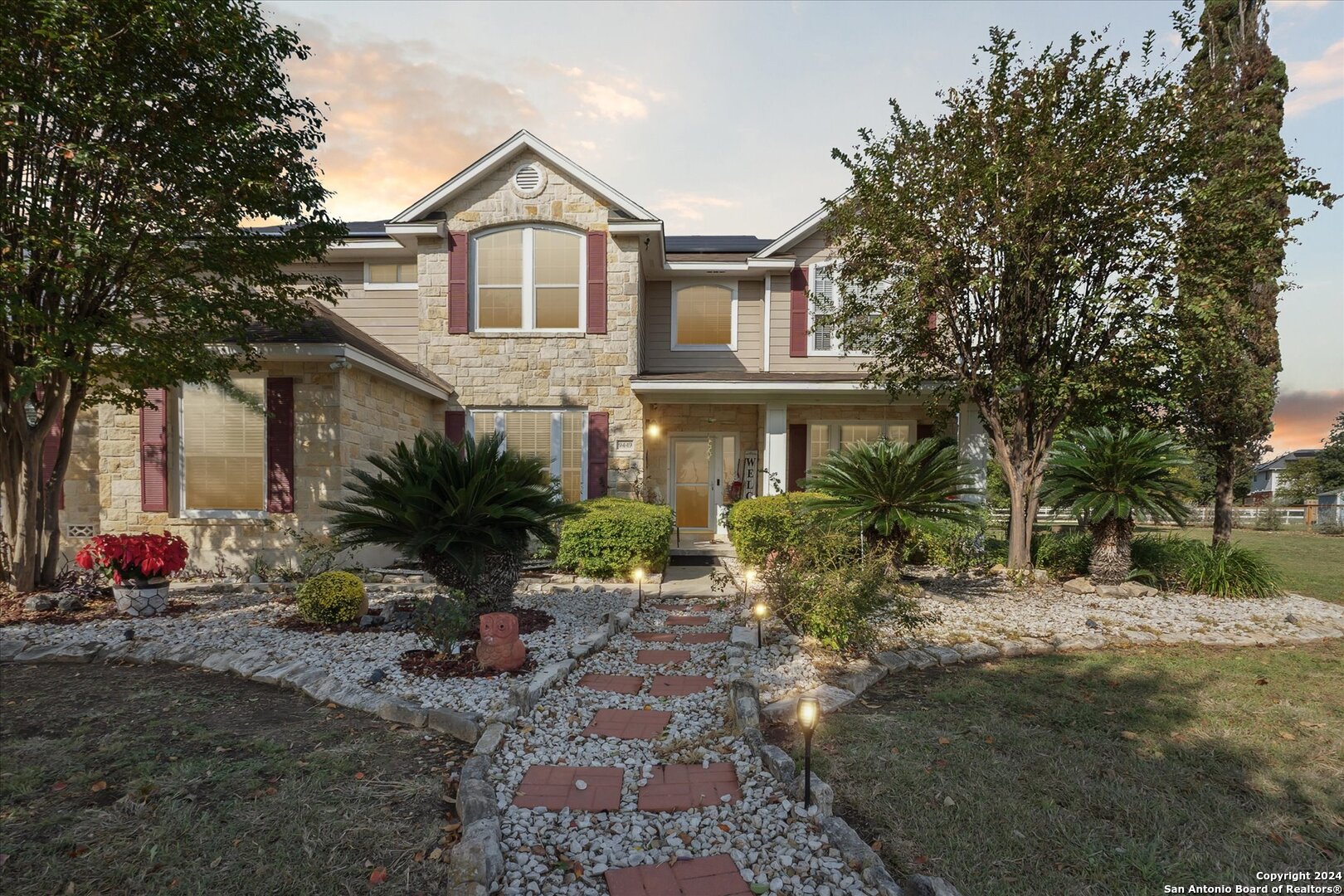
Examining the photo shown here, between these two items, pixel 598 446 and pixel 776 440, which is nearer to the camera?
pixel 598 446

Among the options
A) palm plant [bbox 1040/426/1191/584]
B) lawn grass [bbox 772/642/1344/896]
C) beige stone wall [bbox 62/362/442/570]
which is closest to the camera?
lawn grass [bbox 772/642/1344/896]

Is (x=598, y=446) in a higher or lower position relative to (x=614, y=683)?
higher

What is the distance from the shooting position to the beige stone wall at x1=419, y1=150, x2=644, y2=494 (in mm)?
10422

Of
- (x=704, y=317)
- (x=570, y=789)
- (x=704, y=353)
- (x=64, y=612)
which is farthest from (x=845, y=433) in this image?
(x=64, y=612)

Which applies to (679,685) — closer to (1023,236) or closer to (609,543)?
(609,543)

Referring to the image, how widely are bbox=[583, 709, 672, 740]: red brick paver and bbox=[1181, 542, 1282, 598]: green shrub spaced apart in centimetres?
813

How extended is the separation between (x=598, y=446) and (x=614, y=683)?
6188mm

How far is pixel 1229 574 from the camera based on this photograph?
803 centimetres

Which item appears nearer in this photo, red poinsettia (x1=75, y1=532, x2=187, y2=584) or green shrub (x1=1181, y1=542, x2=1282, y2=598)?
red poinsettia (x1=75, y1=532, x2=187, y2=584)

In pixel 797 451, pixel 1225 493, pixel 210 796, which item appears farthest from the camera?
pixel 797 451

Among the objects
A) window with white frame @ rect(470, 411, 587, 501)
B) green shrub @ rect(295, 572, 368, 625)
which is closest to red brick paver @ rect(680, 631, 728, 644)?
green shrub @ rect(295, 572, 368, 625)

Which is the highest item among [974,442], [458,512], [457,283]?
[457,283]

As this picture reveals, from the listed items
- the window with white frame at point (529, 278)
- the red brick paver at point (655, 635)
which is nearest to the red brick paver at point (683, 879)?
the red brick paver at point (655, 635)

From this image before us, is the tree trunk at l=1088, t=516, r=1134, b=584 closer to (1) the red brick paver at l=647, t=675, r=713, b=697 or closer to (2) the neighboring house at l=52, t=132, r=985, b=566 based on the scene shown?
(2) the neighboring house at l=52, t=132, r=985, b=566
